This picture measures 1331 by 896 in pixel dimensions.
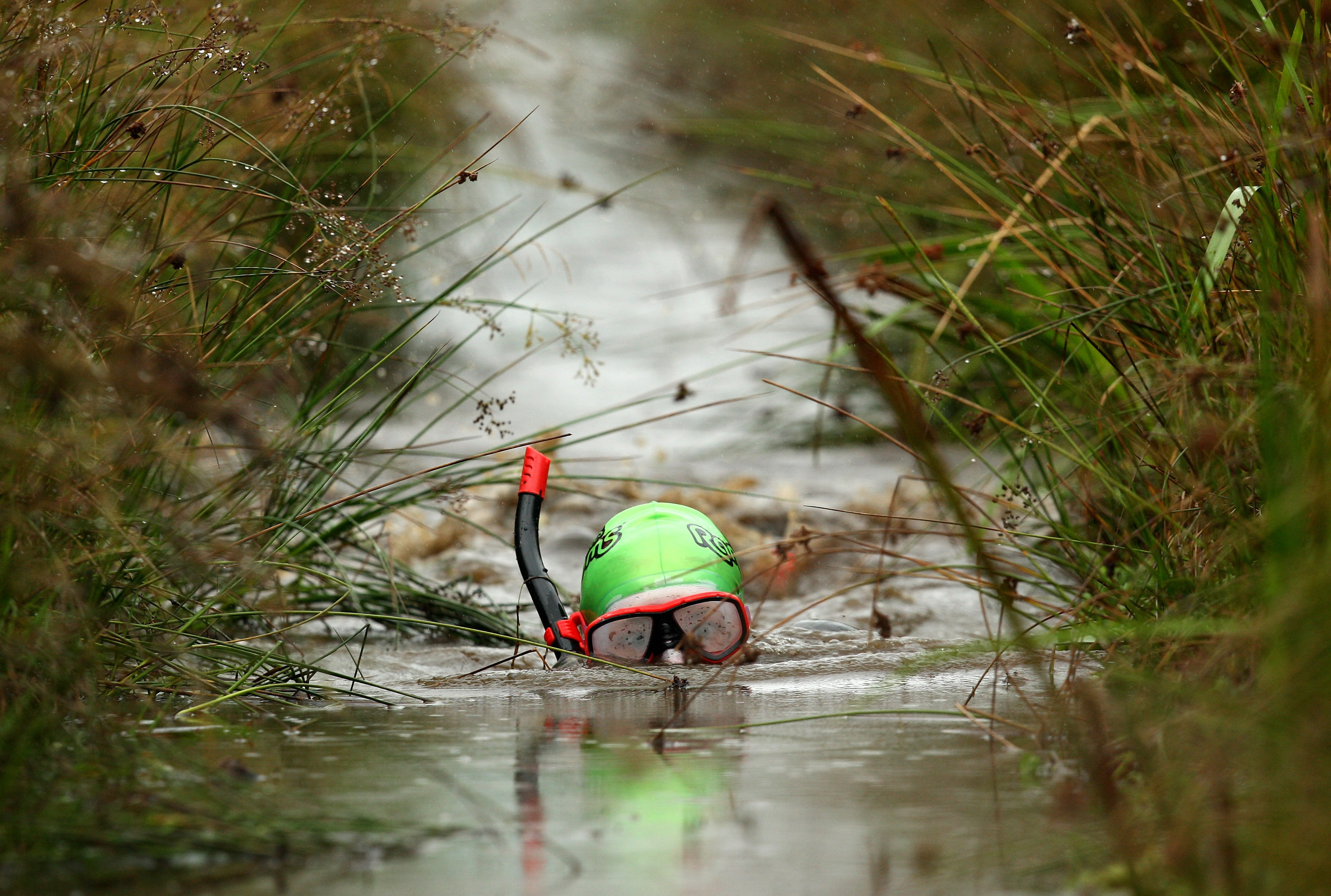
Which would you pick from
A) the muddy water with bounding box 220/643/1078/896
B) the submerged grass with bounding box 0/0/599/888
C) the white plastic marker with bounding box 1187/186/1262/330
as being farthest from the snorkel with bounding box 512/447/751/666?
the white plastic marker with bounding box 1187/186/1262/330

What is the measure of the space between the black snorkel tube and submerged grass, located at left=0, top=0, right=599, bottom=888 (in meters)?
0.24

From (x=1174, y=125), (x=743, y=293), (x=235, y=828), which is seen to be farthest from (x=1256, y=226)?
(x=743, y=293)

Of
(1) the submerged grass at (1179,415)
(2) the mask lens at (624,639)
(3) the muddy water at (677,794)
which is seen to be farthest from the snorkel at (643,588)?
(1) the submerged grass at (1179,415)

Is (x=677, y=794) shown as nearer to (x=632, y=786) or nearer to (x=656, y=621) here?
(x=632, y=786)

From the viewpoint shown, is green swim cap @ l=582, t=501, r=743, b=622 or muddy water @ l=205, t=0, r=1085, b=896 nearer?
muddy water @ l=205, t=0, r=1085, b=896

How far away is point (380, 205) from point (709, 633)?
4.21 feet

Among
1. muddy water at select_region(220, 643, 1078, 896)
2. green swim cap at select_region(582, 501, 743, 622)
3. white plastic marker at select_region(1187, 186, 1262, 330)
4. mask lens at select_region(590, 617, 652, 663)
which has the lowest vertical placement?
muddy water at select_region(220, 643, 1078, 896)

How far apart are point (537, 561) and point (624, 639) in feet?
1.05

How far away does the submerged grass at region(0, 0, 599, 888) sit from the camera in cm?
178

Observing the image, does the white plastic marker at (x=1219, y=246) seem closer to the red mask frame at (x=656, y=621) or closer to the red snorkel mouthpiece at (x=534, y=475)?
the red mask frame at (x=656, y=621)

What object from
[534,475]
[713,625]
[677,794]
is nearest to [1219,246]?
[713,625]

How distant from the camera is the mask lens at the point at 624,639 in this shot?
2.95 meters

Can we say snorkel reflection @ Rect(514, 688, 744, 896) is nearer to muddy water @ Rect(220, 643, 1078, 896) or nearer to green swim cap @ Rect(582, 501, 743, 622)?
muddy water @ Rect(220, 643, 1078, 896)

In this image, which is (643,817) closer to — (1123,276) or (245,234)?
(1123,276)
